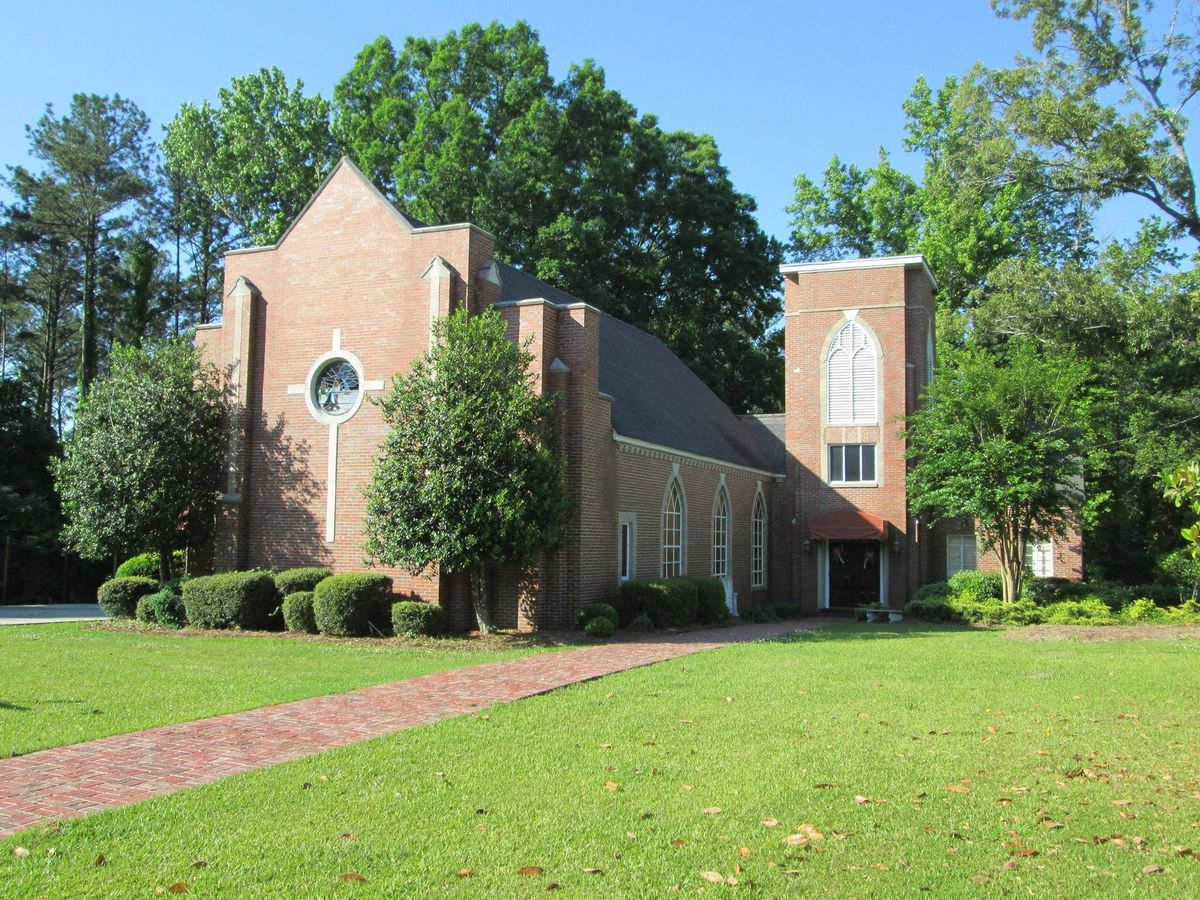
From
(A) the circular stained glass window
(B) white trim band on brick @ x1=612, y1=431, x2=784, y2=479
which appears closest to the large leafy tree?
(B) white trim band on brick @ x1=612, y1=431, x2=784, y2=479

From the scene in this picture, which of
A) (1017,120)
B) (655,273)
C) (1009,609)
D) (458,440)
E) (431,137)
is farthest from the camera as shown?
(655,273)

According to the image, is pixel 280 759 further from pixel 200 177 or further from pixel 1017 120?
pixel 200 177

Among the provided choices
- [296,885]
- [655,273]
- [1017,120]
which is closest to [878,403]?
[1017,120]

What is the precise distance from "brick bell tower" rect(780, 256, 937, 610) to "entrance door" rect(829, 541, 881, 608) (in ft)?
0.10

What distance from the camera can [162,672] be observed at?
42.3 ft

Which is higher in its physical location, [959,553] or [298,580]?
[959,553]

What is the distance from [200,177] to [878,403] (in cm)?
2874

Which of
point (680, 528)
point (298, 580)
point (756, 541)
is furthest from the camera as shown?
point (756, 541)

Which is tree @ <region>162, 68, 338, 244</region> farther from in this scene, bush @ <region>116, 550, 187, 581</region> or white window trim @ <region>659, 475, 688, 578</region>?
white window trim @ <region>659, 475, 688, 578</region>

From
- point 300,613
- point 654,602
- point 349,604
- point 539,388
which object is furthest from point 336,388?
point 654,602

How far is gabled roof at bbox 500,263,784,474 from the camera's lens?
2284cm

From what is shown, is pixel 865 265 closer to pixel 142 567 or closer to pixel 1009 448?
pixel 1009 448

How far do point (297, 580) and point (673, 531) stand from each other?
9.10m

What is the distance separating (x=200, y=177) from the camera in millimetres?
40250
